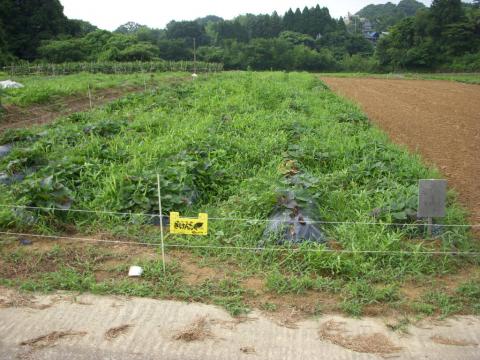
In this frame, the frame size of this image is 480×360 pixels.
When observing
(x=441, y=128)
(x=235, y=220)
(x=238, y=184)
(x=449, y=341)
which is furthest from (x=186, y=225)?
(x=441, y=128)

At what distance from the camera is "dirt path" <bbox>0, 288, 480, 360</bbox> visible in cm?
295

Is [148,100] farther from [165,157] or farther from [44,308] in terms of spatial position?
[44,308]

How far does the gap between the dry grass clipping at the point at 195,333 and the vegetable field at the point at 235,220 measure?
0.92 ft

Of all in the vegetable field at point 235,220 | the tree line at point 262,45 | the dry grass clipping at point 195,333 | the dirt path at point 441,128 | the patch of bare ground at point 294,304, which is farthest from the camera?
the tree line at point 262,45

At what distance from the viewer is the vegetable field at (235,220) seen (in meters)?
3.69

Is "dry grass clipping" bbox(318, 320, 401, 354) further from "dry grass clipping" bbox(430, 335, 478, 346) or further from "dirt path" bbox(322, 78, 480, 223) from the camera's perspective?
"dirt path" bbox(322, 78, 480, 223)

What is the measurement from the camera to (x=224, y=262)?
4113 millimetres

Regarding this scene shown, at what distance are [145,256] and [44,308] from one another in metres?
1.00

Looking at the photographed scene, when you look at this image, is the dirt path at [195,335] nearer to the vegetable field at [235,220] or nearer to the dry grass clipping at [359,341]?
the dry grass clipping at [359,341]

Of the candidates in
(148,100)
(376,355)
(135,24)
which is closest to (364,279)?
(376,355)

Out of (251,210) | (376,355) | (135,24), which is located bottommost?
(376,355)

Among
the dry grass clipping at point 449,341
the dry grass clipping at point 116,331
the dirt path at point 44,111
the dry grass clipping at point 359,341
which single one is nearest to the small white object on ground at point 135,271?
the dry grass clipping at point 116,331

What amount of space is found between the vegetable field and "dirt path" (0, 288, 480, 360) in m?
0.18

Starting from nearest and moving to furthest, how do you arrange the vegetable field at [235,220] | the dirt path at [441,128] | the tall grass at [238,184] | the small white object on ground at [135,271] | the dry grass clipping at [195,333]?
the dry grass clipping at [195,333]
the vegetable field at [235,220]
the small white object on ground at [135,271]
the tall grass at [238,184]
the dirt path at [441,128]
